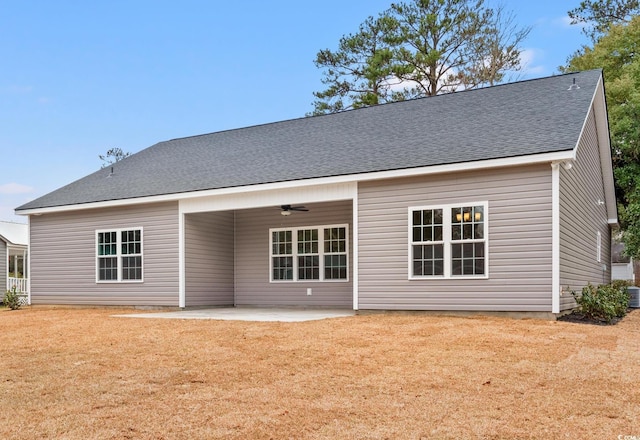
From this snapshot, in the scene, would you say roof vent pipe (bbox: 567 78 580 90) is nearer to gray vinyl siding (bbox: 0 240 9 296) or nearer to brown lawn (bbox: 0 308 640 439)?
brown lawn (bbox: 0 308 640 439)

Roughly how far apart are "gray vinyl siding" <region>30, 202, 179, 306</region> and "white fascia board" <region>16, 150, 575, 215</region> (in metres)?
0.32

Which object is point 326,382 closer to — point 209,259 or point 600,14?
point 209,259

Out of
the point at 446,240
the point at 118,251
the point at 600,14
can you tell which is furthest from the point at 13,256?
the point at 600,14

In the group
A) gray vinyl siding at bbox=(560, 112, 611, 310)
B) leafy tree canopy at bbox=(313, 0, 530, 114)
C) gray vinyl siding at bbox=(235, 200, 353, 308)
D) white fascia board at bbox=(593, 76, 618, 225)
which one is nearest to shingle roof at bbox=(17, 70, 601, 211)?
white fascia board at bbox=(593, 76, 618, 225)

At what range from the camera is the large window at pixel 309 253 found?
14.4 meters

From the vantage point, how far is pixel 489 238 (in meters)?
10.5

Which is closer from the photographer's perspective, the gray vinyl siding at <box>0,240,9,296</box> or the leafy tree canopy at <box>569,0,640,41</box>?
the gray vinyl siding at <box>0,240,9,296</box>

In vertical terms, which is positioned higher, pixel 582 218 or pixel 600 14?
pixel 600 14

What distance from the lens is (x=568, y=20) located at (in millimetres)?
28500

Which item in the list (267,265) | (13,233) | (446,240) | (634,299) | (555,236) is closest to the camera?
(555,236)

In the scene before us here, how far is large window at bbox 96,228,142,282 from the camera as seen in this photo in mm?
14867

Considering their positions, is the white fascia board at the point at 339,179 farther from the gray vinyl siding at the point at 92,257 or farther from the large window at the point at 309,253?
the large window at the point at 309,253

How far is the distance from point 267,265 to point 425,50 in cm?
1569

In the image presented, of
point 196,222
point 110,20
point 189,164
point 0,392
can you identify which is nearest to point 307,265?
point 196,222
